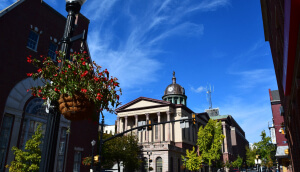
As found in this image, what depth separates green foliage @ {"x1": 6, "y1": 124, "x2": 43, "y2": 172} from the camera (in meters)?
14.3

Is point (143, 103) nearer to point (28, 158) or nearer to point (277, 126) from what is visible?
point (277, 126)

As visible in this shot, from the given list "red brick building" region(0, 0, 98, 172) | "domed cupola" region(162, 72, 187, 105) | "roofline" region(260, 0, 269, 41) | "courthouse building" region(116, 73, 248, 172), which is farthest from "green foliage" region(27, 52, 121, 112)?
"domed cupola" region(162, 72, 187, 105)

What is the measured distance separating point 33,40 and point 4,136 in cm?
687

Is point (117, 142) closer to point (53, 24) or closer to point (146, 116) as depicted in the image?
point (146, 116)

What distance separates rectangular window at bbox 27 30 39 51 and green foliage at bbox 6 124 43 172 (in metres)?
6.12

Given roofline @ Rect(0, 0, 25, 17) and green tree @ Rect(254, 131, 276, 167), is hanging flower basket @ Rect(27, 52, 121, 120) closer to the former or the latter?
roofline @ Rect(0, 0, 25, 17)

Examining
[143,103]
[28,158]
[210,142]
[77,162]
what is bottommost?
[77,162]

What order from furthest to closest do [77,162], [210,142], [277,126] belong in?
[210,142], [277,126], [77,162]

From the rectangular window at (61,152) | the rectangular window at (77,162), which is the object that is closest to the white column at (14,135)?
the rectangular window at (61,152)

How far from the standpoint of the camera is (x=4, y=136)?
14.9 meters

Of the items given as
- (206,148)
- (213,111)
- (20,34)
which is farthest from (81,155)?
(213,111)

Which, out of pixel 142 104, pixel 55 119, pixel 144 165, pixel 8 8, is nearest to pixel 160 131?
pixel 142 104

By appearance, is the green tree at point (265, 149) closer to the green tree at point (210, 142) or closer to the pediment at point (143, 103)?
the green tree at point (210, 142)

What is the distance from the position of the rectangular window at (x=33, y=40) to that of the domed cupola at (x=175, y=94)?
191 ft
